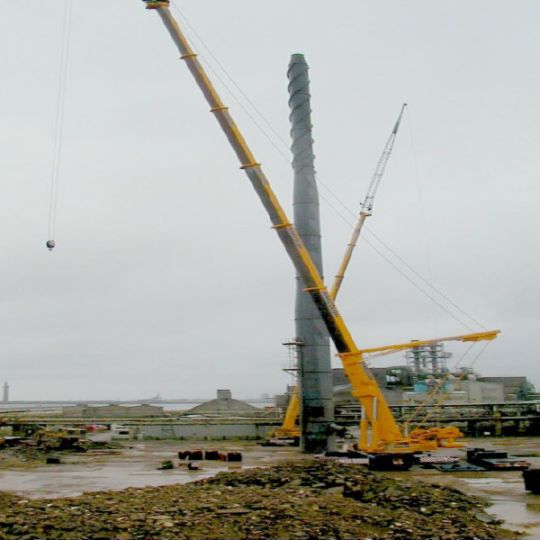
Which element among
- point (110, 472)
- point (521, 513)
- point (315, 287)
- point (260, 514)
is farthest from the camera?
point (315, 287)

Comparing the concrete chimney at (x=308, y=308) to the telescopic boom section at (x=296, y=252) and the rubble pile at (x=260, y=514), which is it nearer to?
the telescopic boom section at (x=296, y=252)

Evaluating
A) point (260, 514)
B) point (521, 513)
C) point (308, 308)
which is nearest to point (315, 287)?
point (308, 308)

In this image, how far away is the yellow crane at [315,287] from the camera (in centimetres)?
2636

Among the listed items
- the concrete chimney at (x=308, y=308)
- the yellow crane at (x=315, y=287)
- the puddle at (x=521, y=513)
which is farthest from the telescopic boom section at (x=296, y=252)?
the puddle at (x=521, y=513)

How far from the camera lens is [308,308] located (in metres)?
35.5

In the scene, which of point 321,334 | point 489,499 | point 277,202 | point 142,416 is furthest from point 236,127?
point 142,416

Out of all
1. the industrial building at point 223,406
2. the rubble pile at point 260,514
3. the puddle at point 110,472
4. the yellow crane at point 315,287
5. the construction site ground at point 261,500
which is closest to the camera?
the rubble pile at point 260,514

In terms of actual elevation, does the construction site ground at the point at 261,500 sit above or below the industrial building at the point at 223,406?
below

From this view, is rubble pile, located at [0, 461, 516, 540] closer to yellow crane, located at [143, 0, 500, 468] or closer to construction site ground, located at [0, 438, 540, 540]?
construction site ground, located at [0, 438, 540, 540]

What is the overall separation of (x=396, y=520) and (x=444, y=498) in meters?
3.03

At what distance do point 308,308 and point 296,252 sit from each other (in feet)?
26.0

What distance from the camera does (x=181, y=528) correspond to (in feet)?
42.1

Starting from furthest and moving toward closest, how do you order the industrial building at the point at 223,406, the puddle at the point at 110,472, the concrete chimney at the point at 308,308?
the industrial building at the point at 223,406 → the concrete chimney at the point at 308,308 → the puddle at the point at 110,472

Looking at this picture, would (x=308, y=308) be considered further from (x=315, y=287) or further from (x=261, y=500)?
(x=261, y=500)
